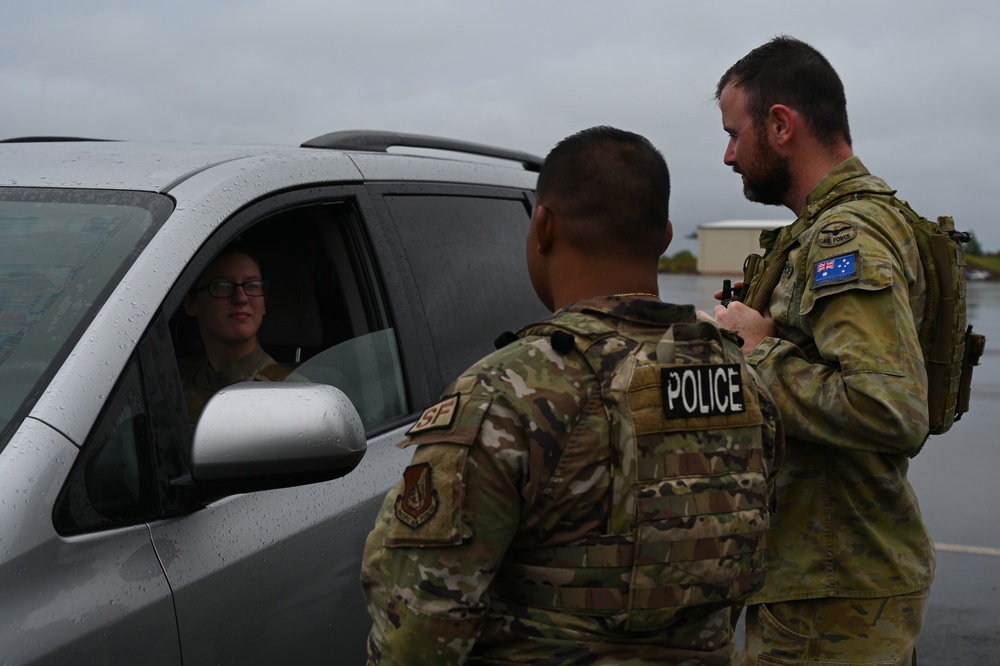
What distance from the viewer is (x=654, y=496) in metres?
1.72

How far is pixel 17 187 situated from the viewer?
2.41m

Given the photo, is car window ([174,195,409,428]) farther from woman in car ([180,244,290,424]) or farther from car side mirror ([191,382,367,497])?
car side mirror ([191,382,367,497])

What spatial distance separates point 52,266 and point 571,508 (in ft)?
3.70

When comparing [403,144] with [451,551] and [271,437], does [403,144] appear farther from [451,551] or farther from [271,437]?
[451,551]

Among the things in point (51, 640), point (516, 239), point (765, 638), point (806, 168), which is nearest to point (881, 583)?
point (765, 638)

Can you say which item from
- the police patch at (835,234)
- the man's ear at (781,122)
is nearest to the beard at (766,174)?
the man's ear at (781,122)

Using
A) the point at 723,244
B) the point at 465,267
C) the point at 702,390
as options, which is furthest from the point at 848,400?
the point at 723,244

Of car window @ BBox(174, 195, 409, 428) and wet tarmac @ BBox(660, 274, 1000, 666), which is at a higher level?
car window @ BBox(174, 195, 409, 428)

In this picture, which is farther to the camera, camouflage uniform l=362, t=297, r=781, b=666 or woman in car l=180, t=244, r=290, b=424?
woman in car l=180, t=244, r=290, b=424

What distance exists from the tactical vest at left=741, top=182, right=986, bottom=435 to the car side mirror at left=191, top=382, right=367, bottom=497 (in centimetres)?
123

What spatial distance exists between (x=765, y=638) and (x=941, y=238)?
1006 mm

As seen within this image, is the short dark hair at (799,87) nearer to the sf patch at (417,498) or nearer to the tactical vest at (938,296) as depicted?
the tactical vest at (938,296)

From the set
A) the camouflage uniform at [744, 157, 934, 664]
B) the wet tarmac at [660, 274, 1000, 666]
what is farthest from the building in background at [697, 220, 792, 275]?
the camouflage uniform at [744, 157, 934, 664]

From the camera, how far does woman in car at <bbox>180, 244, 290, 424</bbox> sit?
255 centimetres
